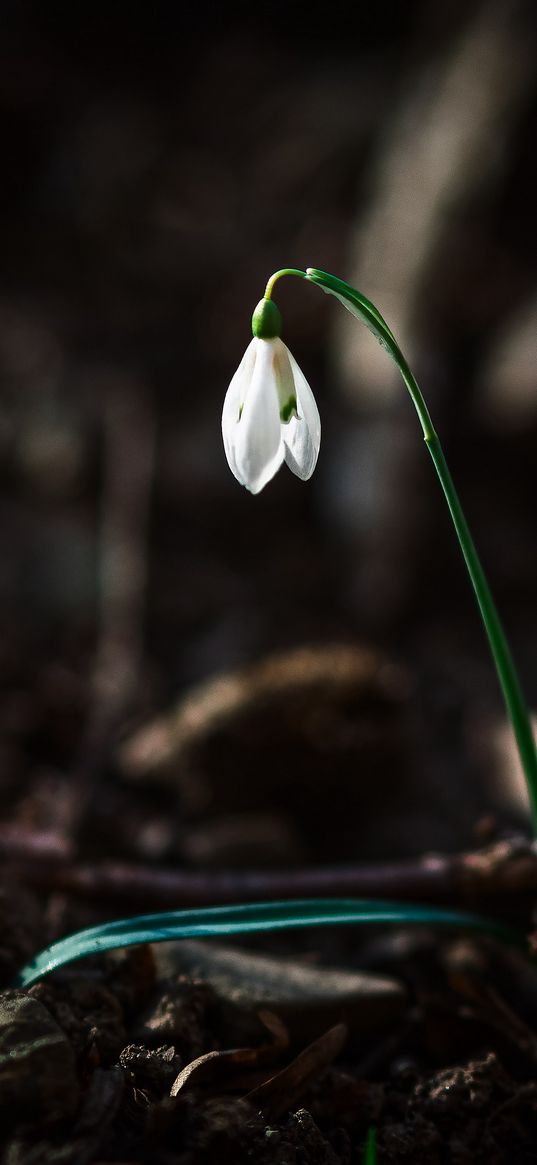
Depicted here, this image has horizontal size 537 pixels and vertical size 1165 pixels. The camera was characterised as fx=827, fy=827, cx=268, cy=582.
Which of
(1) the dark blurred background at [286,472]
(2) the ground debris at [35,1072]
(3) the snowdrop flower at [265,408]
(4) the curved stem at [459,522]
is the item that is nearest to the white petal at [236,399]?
(3) the snowdrop flower at [265,408]

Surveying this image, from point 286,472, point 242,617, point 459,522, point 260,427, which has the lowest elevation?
point 459,522

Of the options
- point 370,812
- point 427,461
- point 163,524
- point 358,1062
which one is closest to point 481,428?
point 427,461

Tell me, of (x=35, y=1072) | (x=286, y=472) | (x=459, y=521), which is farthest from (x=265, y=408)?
(x=286, y=472)

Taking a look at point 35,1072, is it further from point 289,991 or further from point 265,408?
point 265,408

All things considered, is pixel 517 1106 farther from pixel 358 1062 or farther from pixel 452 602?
pixel 452 602

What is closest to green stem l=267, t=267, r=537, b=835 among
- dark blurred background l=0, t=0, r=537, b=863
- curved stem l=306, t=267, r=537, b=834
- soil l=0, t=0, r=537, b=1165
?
curved stem l=306, t=267, r=537, b=834
